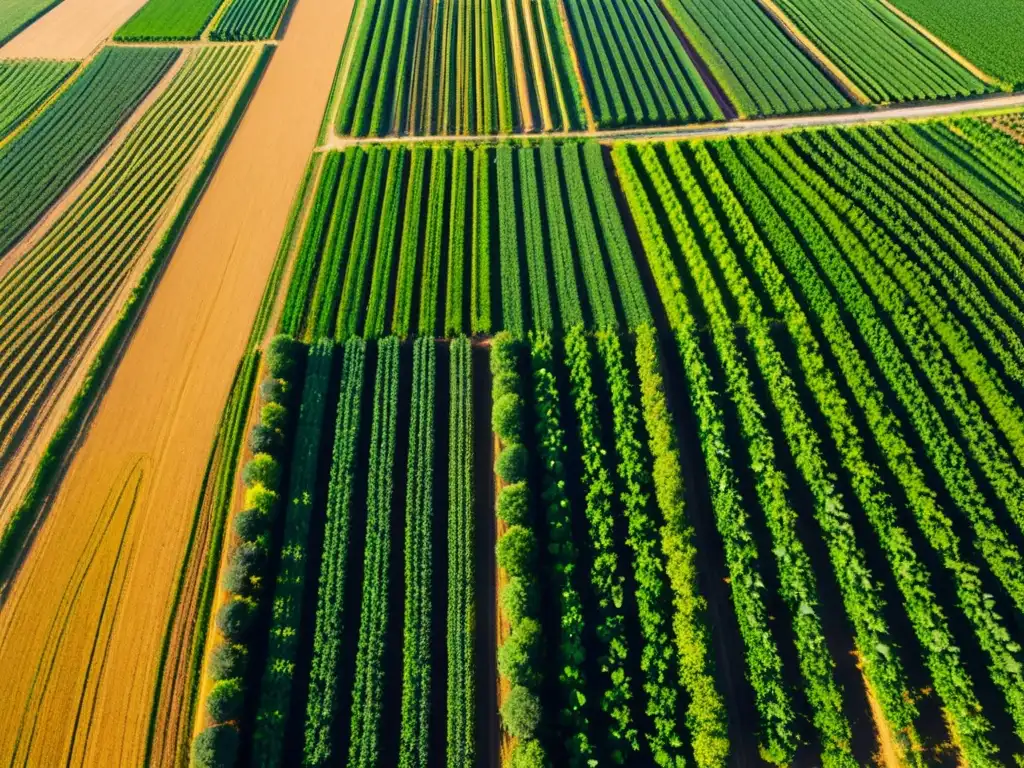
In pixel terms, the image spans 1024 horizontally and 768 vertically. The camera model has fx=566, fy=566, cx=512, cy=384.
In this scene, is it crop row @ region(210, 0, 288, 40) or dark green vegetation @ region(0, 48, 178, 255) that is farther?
crop row @ region(210, 0, 288, 40)

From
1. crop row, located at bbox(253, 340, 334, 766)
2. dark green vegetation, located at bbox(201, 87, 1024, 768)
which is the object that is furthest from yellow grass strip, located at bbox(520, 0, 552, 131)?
crop row, located at bbox(253, 340, 334, 766)

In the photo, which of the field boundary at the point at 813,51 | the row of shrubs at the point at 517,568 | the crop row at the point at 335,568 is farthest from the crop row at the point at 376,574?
the field boundary at the point at 813,51

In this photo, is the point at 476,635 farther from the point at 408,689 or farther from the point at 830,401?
the point at 830,401

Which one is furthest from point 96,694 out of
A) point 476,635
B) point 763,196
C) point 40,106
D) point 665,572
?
point 40,106

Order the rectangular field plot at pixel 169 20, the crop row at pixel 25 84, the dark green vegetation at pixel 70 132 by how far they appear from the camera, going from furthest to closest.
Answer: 1. the rectangular field plot at pixel 169 20
2. the crop row at pixel 25 84
3. the dark green vegetation at pixel 70 132

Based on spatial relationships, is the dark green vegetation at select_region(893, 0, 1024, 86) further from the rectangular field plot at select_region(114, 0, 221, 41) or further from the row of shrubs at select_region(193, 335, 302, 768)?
the rectangular field plot at select_region(114, 0, 221, 41)

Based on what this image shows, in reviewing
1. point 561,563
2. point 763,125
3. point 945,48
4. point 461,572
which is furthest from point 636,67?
point 461,572

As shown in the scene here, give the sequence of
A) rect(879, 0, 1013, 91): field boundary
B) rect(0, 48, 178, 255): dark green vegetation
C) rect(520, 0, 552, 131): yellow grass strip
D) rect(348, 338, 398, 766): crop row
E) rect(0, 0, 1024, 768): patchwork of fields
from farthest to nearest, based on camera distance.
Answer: rect(879, 0, 1013, 91): field boundary
rect(520, 0, 552, 131): yellow grass strip
rect(0, 48, 178, 255): dark green vegetation
rect(0, 0, 1024, 768): patchwork of fields
rect(348, 338, 398, 766): crop row

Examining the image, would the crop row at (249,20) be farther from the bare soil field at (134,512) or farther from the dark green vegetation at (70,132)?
the bare soil field at (134,512)
